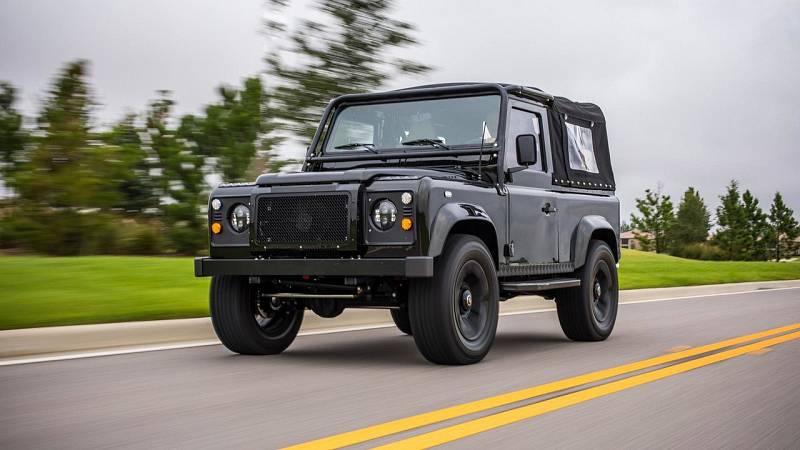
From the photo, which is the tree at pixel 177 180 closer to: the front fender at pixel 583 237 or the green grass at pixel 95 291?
the green grass at pixel 95 291

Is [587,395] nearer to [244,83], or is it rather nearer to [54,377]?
[54,377]

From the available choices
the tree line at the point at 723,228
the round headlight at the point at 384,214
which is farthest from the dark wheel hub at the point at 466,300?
the tree line at the point at 723,228

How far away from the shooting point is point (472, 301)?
7746 mm

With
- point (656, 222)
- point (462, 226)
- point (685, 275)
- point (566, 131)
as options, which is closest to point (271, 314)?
point (462, 226)

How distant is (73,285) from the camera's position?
11.1m

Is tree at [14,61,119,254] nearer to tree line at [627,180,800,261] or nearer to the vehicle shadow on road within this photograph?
the vehicle shadow on road

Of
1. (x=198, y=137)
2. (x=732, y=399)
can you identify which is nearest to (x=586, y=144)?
(x=732, y=399)

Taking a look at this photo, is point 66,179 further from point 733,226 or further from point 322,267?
point 733,226

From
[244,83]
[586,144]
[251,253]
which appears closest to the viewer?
[251,253]

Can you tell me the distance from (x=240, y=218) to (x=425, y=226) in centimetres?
164

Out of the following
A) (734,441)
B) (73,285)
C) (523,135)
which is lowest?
(734,441)

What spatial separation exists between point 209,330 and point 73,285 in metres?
2.39

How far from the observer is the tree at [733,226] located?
336ft

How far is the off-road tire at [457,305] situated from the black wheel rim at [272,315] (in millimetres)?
1530
